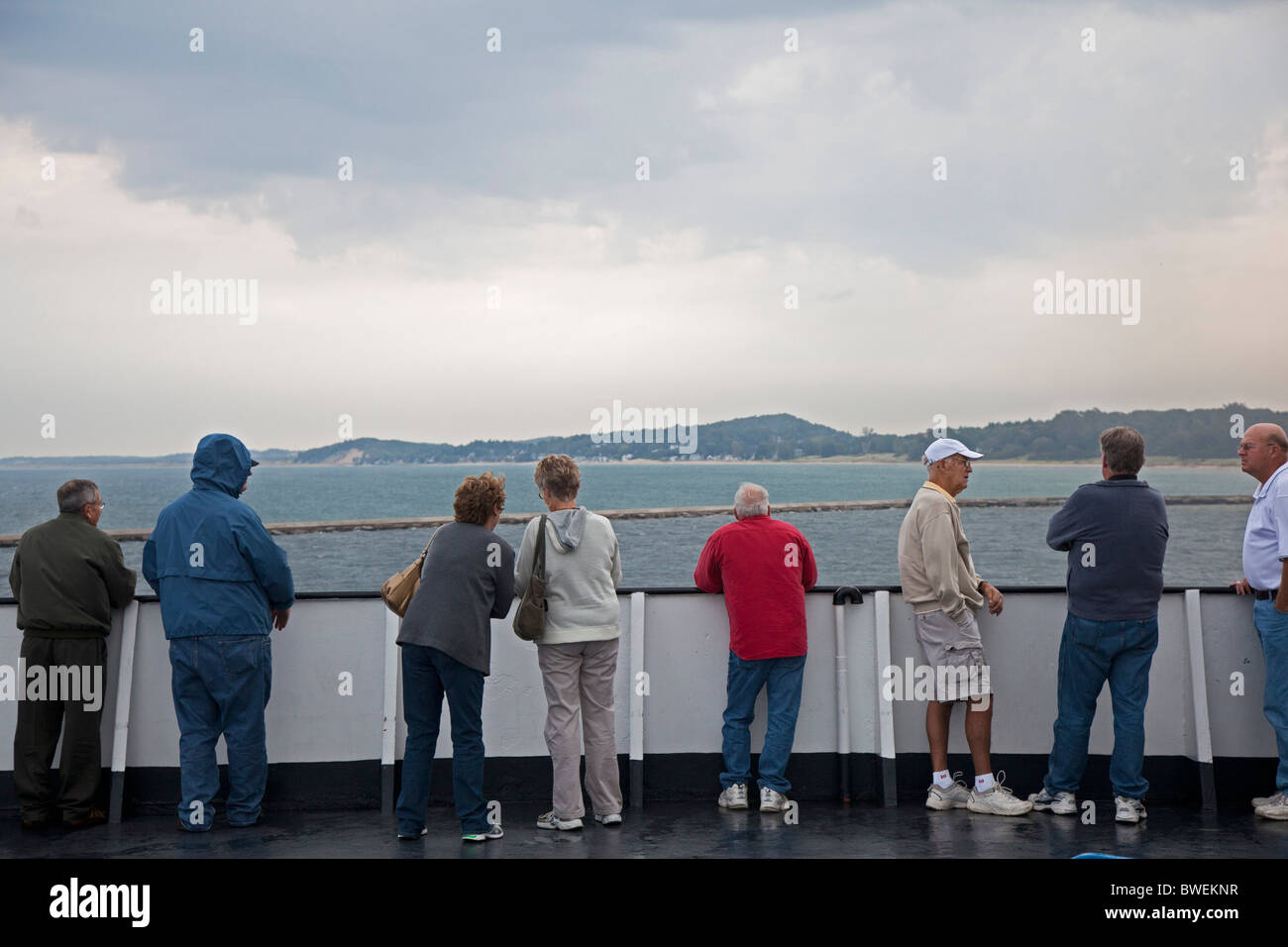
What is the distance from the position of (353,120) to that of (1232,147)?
7925 cm

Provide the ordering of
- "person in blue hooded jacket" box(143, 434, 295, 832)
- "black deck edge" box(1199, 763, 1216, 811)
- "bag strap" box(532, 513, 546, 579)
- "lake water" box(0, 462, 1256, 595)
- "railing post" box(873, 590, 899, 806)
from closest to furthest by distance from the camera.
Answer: "bag strap" box(532, 513, 546, 579), "person in blue hooded jacket" box(143, 434, 295, 832), "black deck edge" box(1199, 763, 1216, 811), "railing post" box(873, 590, 899, 806), "lake water" box(0, 462, 1256, 595)

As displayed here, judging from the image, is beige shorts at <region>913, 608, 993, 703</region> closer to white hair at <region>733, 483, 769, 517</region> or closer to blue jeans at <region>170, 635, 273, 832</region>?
white hair at <region>733, 483, 769, 517</region>

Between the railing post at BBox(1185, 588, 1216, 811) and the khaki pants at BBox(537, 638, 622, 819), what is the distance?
305cm

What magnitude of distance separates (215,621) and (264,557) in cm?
38

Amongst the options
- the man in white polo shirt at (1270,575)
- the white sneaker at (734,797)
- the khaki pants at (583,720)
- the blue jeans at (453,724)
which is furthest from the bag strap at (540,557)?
the man in white polo shirt at (1270,575)

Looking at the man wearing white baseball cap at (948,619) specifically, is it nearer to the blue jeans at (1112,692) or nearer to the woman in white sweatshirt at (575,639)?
the blue jeans at (1112,692)

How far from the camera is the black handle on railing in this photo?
5.46 meters

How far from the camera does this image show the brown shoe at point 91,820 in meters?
5.01

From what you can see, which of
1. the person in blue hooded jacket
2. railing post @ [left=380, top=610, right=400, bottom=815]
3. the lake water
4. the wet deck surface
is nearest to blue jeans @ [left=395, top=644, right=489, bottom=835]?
the wet deck surface

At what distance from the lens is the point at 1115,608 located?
4.88 m
